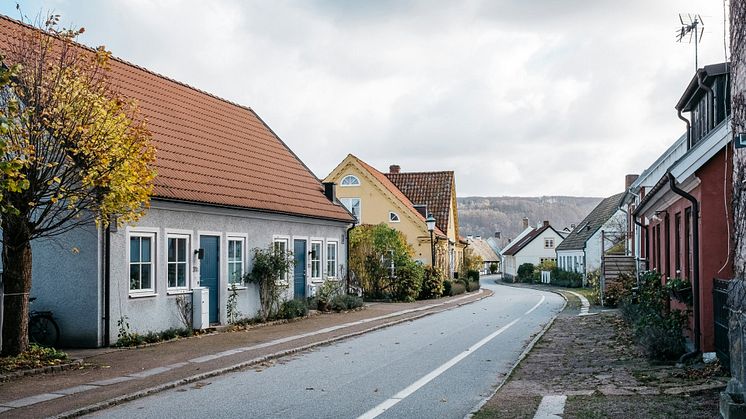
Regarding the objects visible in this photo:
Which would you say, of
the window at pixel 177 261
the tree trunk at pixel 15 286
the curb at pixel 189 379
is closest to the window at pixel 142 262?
the window at pixel 177 261

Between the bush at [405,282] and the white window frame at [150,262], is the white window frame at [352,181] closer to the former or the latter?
the bush at [405,282]

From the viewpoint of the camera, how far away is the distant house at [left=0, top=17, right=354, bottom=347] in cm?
1647

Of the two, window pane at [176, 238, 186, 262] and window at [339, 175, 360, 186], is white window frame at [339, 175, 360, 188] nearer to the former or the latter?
window at [339, 175, 360, 186]

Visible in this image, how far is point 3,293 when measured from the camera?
45.0ft

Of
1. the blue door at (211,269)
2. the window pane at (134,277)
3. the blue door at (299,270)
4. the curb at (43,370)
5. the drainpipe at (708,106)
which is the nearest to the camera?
the curb at (43,370)

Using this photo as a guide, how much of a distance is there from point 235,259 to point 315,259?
569 cm

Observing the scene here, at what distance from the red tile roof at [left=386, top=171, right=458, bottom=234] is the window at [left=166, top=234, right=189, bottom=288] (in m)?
34.9

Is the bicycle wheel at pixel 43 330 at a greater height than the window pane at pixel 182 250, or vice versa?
the window pane at pixel 182 250

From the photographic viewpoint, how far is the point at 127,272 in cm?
1712

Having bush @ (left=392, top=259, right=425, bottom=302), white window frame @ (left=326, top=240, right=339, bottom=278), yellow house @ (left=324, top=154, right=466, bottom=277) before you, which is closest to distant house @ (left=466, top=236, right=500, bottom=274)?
yellow house @ (left=324, top=154, right=466, bottom=277)

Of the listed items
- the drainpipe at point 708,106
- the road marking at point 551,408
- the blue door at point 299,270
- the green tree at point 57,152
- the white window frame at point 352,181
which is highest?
the white window frame at point 352,181

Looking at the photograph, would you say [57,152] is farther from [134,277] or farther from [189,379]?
[134,277]

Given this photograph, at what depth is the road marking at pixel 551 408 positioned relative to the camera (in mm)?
9109

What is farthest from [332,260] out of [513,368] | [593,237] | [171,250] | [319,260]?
[593,237]
